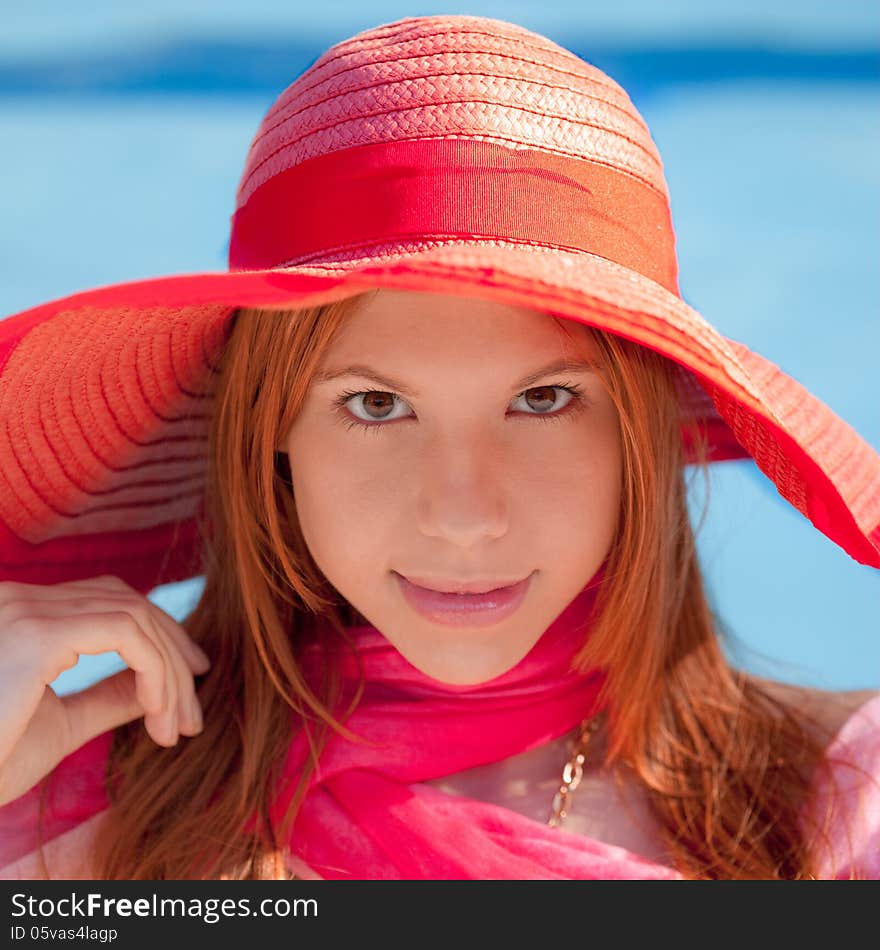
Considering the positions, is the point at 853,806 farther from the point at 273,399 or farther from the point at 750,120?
the point at 750,120

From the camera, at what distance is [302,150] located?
46.4 inches

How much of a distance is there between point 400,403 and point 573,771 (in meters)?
0.48

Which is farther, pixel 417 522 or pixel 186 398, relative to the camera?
pixel 186 398

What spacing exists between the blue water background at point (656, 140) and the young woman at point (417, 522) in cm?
189

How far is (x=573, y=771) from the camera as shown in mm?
1401

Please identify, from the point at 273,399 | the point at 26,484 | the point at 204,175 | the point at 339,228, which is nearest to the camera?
the point at 339,228

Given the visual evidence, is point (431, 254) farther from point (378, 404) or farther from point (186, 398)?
point (186, 398)

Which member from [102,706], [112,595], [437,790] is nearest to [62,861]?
[102,706]

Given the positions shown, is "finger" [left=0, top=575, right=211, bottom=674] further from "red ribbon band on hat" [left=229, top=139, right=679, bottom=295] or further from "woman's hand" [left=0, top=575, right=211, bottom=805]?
"red ribbon band on hat" [left=229, top=139, right=679, bottom=295]

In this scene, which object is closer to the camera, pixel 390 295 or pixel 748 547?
pixel 390 295

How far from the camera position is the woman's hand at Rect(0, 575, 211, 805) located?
3.96 feet

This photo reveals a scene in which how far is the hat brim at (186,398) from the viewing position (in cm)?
100
